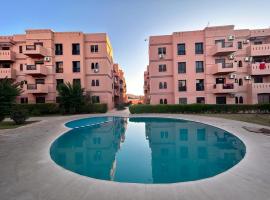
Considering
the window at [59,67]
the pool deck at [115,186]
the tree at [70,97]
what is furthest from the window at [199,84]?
the window at [59,67]

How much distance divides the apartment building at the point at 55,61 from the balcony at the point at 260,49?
26475 millimetres

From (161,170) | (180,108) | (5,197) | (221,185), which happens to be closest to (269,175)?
(221,185)

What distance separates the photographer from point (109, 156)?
8.75 metres

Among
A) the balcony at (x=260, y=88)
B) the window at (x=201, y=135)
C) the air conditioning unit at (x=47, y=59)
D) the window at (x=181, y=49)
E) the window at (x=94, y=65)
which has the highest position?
the window at (x=181, y=49)

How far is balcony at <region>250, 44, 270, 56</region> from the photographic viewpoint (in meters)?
25.9

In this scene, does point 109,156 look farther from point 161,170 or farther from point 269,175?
point 269,175

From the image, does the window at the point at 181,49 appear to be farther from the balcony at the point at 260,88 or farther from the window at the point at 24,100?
the window at the point at 24,100

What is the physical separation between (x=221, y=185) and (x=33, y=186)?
5.66 metres

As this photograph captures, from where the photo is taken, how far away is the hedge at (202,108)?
23.1 meters

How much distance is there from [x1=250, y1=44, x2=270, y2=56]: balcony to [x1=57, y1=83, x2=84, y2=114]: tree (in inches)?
1194

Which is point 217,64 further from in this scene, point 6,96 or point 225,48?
point 6,96

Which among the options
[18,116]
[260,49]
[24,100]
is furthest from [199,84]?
[24,100]

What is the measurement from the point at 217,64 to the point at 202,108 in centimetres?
813

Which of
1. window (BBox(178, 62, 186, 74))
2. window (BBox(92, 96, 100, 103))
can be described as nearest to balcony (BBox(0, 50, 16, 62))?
window (BBox(92, 96, 100, 103))
